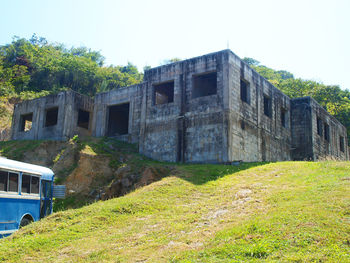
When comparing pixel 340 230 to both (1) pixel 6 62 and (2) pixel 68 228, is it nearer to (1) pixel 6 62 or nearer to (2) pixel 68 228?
(2) pixel 68 228

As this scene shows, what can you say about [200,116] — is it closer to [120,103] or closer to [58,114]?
[120,103]

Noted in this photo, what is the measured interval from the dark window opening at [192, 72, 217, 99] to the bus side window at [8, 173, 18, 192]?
12756 mm

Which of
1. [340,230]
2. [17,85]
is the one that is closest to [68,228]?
[340,230]

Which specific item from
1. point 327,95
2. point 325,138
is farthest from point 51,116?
point 327,95

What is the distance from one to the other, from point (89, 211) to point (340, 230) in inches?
314

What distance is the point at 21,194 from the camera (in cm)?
1288

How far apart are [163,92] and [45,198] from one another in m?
13.2

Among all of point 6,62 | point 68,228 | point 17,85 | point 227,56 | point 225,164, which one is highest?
point 6,62

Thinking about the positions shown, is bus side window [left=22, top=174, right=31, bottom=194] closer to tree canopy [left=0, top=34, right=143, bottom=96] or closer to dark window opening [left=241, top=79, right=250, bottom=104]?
dark window opening [left=241, top=79, right=250, bottom=104]

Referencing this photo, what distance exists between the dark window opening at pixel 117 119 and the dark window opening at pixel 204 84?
5873 mm

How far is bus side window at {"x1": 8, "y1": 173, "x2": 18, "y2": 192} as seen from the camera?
12.3 meters

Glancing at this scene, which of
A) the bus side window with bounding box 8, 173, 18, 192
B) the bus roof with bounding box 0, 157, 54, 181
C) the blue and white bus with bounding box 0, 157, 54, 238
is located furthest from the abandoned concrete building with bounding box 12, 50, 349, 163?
the bus side window with bounding box 8, 173, 18, 192

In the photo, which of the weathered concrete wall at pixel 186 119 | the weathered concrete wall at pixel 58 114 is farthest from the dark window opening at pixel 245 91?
the weathered concrete wall at pixel 58 114

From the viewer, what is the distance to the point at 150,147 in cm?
2333
